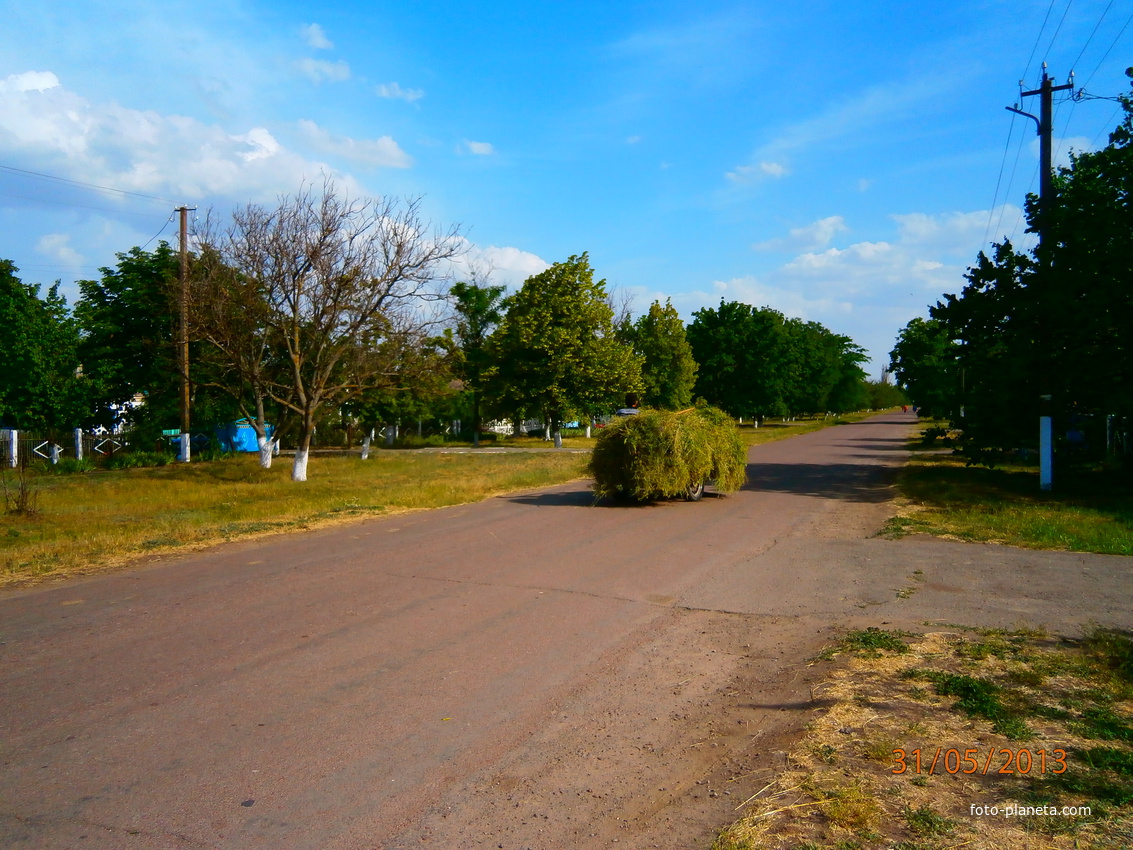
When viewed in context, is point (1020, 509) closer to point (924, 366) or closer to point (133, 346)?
point (133, 346)

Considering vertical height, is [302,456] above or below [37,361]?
below

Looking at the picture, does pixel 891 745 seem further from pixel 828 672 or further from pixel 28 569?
pixel 28 569

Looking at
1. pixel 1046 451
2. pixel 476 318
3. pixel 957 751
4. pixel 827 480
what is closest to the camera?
pixel 957 751

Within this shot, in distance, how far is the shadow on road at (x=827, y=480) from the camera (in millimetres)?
18125

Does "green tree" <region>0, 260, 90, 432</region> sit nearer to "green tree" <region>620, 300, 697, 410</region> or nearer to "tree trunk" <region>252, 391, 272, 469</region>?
"tree trunk" <region>252, 391, 272, 469</region>

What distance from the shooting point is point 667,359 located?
184 feet

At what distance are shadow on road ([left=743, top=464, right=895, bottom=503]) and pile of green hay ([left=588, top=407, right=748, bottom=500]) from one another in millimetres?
3157

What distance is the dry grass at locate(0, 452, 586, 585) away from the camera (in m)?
11.6

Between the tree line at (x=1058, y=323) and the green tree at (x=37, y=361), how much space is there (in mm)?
32112

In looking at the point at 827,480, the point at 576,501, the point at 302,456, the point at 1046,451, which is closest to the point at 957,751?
the point at 576,501

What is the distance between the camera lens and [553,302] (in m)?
41.9

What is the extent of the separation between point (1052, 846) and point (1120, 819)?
43 cm

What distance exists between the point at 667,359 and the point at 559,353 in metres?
17.1
